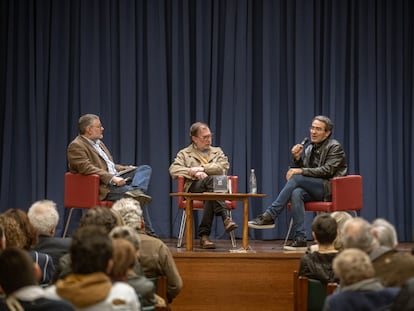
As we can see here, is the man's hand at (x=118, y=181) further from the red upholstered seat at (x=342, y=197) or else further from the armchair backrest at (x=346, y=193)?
the armchair backrest at (x=346, y=193)

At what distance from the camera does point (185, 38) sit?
8.76 m

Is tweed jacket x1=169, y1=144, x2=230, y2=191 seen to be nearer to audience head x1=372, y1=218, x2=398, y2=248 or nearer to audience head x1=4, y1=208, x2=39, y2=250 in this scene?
audience head x1=4, y1=208, x2=39, y2=250

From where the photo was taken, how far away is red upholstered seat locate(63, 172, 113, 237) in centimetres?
693

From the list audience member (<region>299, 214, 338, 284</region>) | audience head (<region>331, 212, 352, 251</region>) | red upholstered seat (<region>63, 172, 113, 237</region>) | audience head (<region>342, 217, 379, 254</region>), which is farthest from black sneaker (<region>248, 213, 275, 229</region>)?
audience head (<region>342, 217, 379, 254</region>)

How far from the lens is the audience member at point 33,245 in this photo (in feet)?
13.7

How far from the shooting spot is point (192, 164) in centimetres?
736

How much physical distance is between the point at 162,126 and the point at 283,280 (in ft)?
10.2

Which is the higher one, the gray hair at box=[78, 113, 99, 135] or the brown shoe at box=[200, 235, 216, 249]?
the gray hair at box=[78, 113, 99, 135]

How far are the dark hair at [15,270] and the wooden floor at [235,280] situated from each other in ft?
Result: 10.1

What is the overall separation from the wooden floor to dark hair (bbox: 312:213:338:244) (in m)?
1.65

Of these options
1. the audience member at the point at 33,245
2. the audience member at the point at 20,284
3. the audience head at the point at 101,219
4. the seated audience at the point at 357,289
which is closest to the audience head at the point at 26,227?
the audience member at the point at 33,245

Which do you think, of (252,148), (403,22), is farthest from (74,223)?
(403,22)

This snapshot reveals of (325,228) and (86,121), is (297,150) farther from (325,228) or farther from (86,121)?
(325,228)

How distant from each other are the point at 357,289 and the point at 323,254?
4.33 ft
